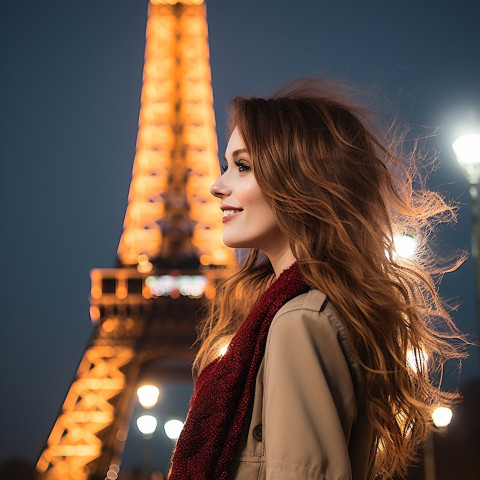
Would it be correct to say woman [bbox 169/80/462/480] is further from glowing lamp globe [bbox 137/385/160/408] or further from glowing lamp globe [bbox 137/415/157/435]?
glowing lamp globe [bbox 137/415/157/435]

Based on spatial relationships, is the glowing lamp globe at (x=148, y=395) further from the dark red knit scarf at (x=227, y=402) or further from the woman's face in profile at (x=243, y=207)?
the dark red knit scarf at (x=227, y=402)

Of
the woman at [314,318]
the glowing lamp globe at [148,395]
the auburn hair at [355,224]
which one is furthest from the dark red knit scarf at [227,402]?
the glowing lamp globe at [148,395]

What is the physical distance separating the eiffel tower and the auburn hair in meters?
16.6

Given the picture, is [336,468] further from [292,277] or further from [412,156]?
[412,156]

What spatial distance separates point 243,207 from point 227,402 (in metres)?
0.54

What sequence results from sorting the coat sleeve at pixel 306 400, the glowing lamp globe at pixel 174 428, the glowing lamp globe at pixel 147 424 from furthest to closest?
the glowing lamp globe at pixel 147 424 → the glowing lamp globe at pixel 174 428 → the coat sleeve at pixel 306 400

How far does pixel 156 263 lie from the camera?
21375 millimetres

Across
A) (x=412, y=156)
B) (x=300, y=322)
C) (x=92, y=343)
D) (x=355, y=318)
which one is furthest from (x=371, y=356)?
(x=92, y=343)

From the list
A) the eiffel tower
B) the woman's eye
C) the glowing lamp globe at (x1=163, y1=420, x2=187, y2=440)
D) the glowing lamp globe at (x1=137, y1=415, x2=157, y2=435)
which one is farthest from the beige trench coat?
the eiffel tower

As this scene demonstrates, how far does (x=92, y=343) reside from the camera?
19.6m

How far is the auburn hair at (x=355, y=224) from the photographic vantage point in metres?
1.66

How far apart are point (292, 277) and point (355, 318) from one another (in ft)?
0.66

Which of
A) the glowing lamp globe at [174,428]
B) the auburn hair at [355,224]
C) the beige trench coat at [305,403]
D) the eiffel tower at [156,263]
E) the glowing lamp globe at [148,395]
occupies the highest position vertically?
the eiffel tower at [156,263]

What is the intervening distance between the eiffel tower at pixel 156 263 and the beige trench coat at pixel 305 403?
55.7ft
